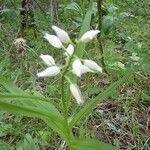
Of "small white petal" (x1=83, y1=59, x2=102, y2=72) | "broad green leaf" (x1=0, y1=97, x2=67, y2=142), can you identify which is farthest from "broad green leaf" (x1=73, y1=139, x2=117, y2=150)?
"small white petal" (x1=83, y1=59, x2=102, y2=72)

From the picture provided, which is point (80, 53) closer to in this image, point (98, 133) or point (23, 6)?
point (98, 133)

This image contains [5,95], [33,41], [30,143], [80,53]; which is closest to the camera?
[5,95]

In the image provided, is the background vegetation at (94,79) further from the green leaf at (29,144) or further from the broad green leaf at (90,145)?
the broad green leaf at (90,145)

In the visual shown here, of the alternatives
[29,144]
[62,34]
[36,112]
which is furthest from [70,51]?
[29,144]

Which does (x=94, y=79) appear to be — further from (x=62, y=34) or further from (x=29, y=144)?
(x=62, y=34)

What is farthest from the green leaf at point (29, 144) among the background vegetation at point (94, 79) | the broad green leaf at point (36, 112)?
the broad green leaf at point (36, 112)

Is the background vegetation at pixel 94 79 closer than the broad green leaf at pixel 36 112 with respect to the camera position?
No

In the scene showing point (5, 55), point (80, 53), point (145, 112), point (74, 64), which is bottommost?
point (145, 112)

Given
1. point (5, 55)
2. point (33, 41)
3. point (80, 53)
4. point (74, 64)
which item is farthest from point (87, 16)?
point (33, 41)
